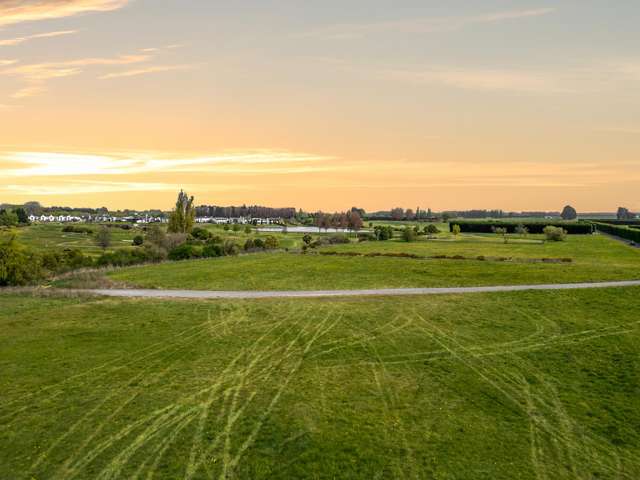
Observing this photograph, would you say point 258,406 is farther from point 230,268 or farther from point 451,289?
point 230,268

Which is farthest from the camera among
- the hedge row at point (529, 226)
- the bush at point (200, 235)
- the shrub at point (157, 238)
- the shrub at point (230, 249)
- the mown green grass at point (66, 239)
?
the hedge row at point (529, 226)

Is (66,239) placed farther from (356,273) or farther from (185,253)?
(356,273)

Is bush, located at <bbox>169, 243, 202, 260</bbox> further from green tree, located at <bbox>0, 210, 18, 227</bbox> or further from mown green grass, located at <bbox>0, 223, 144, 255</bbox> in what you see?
green tree, located at <bbox>0, 210, 18, 227</bbox>

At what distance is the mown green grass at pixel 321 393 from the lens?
12.2 metres

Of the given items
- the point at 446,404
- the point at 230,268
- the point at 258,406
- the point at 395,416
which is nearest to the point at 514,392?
the point at 446,404

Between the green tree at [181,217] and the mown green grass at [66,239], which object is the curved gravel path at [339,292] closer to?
the green tree at [181,217]

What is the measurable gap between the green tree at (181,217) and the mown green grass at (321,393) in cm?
5285

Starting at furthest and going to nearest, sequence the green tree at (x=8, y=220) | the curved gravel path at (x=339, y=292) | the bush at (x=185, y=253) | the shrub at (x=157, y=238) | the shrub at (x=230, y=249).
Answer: the green tree at (x=8, y=220), the shrub at (x=157, y=238), the shrub at (x=230, y=249), the bush at (x=185, y=253), the curved gravel path at (x=339, y=292)

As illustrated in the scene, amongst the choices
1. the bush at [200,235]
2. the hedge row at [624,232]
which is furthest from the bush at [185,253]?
the hedge row at [624,232]

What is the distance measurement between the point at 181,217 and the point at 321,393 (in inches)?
2646

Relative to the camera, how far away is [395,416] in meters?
14.4

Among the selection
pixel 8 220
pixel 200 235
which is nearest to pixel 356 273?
pixel 200 235

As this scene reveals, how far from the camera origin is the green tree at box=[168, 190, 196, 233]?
77812 millimetres

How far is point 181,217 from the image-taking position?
78.2 m
